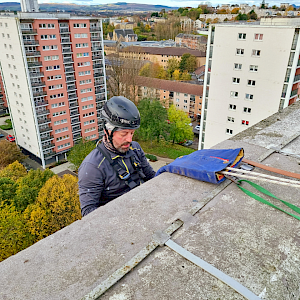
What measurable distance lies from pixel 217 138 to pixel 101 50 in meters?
20.2

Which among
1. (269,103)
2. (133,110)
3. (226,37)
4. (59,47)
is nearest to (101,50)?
Answer: (59,47)

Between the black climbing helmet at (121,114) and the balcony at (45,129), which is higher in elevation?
the black climbing helmet at (121,114)

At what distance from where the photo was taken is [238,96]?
2414 centimetres

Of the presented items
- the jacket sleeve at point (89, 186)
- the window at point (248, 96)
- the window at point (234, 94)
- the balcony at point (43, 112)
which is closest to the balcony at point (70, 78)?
the balcony at point (43, 112)

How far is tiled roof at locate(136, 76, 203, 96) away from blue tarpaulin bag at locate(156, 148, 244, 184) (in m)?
44.7

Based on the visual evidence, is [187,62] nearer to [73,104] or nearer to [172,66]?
[172,66]

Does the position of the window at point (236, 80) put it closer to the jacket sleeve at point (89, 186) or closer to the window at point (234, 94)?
the window at point (234, 94)

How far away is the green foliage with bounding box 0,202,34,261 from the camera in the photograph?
1705cm

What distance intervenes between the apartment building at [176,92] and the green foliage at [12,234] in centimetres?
3301

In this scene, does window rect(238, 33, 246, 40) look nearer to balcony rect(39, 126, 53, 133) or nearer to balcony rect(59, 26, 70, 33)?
balcony rect(59, 26, 70, 33)

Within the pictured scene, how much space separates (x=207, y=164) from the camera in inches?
156

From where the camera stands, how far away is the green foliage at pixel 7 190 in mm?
20711

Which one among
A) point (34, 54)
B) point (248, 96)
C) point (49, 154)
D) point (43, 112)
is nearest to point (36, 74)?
point (34, 54)

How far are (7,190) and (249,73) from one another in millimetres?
22322
